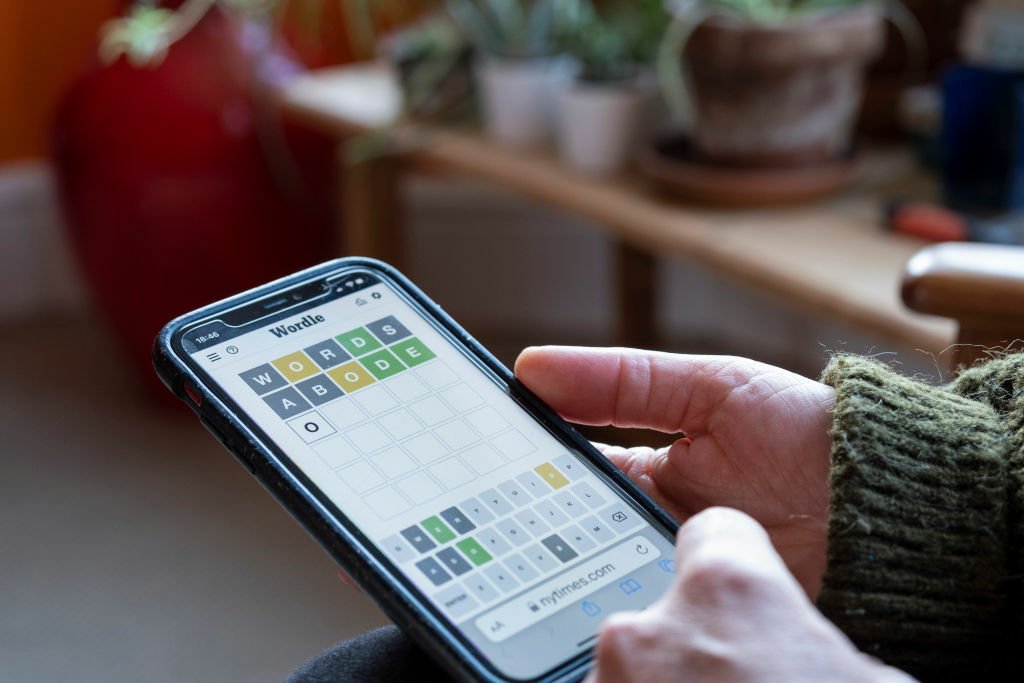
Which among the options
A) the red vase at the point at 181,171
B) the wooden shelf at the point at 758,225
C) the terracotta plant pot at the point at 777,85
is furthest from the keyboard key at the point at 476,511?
the red vase at the point at 181,171

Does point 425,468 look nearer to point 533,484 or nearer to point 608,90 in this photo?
point 533,484

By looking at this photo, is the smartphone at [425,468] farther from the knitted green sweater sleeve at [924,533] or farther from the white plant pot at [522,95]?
the white plant pot at [522,95]

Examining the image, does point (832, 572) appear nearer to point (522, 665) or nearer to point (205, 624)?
point (522, 665)

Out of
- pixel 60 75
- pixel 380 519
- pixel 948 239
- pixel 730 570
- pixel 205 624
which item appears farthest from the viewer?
pixel 60 75

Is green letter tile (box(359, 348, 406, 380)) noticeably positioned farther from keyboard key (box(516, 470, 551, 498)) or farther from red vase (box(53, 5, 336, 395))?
red vase (box(53, 5, 336, 395))

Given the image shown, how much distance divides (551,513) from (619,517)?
3 cm

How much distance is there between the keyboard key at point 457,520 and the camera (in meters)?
0.54

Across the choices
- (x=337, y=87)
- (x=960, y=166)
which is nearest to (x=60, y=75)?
(x=337, y=87)

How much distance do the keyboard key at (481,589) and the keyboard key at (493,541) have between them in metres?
0.02

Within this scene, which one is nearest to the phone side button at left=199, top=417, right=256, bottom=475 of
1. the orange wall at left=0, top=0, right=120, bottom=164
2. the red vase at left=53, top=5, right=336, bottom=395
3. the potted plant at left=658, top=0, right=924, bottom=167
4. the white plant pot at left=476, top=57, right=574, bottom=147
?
the potted plant at left=658, top=0, right=924, bottom=167

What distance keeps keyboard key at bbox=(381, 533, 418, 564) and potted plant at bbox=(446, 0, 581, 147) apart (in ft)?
2.71

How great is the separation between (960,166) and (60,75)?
4.48 feet

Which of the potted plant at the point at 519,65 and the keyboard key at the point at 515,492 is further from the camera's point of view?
the potted plant at the point at 519,65

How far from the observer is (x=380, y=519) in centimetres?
53
